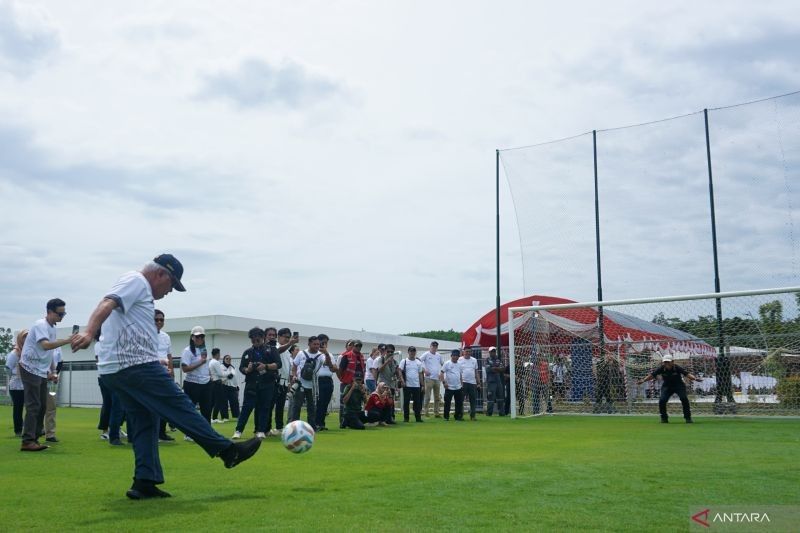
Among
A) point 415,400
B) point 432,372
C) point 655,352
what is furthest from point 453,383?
point 655,352

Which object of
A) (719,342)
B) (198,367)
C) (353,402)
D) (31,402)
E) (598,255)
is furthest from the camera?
(598,255)

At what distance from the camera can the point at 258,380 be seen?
40.4ft

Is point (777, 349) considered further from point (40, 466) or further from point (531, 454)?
point (40, 466)

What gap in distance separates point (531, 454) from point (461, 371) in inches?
430

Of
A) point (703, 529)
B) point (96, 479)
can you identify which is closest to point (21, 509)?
point (96, 479)

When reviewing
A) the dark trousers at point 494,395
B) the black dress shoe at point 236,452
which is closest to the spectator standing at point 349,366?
the dark trousers at point 494,395

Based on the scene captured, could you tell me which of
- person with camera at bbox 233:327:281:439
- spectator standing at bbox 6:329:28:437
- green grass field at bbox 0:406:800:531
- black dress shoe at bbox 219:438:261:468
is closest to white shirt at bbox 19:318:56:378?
green grass field at bbox 0:406:800:531

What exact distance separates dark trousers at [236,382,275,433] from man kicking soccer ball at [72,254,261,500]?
6.23 m

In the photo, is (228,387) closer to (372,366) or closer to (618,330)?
(372,366)

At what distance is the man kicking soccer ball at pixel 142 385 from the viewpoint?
19.3 feet

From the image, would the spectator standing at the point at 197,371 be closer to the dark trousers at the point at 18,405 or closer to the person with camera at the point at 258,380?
the person with camera at the point at 258,380

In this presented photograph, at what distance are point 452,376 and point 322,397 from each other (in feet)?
17.2

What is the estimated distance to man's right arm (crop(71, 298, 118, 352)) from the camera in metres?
5.28

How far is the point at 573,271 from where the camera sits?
71.0 ft
